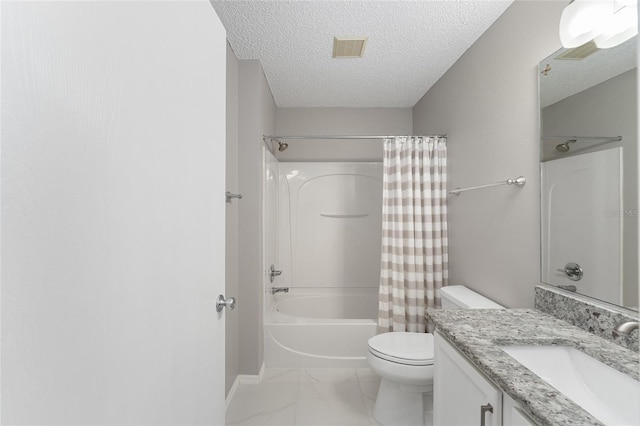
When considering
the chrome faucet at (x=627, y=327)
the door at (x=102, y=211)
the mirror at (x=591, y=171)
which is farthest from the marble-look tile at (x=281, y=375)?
the chrome faucet at (x=627, y=327)

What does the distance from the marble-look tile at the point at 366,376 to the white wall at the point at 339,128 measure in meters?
2.02

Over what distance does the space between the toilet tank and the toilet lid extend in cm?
28

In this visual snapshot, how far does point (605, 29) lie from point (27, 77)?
1675 millimetres

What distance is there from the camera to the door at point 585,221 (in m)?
1.16

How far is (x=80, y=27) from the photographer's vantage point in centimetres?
51

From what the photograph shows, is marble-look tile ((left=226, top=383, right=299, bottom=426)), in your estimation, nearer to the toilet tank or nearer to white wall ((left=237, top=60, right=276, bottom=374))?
white wall ((left=237, top=60, right=276, bottom=374))

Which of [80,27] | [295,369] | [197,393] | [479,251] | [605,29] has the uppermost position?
[605,29]

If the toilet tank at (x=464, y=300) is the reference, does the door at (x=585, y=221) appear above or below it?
above

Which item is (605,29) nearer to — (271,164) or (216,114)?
(216,114)

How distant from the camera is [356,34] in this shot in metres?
2.02

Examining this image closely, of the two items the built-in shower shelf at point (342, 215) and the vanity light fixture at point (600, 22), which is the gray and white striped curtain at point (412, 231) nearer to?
the built-in shower shelf at point (342, 215)

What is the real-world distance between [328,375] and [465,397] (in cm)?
163

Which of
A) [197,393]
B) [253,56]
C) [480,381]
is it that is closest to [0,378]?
[197,393]

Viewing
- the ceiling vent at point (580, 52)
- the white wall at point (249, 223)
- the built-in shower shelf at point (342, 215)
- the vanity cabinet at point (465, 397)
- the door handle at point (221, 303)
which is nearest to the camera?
the vanity cabinet at point (465, 397)
